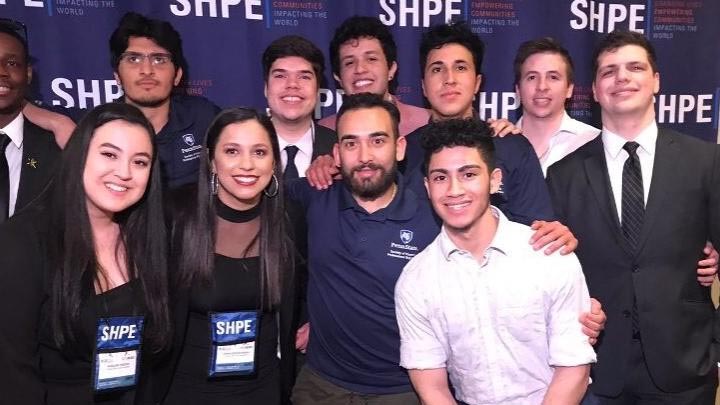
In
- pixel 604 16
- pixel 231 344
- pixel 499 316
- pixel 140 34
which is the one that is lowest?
pixel 231 344

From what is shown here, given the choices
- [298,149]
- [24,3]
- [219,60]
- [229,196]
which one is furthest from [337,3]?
[229,196]

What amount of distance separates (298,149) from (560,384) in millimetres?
1698

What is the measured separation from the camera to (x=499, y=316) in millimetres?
2164

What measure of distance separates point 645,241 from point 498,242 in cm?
66

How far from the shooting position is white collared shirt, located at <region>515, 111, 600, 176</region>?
10.7ft

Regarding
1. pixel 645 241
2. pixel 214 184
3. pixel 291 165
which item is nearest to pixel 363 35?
pixel 291 165

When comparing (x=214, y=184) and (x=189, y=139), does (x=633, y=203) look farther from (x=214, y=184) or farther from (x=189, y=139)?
(x=189, y=139)

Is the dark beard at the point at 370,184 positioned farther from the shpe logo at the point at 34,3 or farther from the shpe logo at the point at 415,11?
the shpe logo at the point at 34,3

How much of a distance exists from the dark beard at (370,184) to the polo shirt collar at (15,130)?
60.3 inches

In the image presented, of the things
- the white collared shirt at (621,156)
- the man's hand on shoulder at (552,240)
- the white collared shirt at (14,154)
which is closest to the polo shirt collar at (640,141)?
the white collared shirt at (621,156)

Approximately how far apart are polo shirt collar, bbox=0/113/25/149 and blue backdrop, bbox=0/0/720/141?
1.10 meters

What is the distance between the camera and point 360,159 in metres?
2.47

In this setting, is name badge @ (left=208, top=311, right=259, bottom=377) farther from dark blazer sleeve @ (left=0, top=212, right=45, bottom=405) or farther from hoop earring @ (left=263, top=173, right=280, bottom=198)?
dark blazer sleeve @ (left=0, top=212, right=45, bottom=405)

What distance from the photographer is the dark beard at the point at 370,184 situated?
244 centimetres
